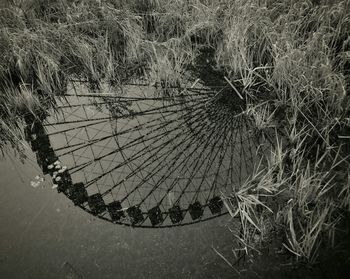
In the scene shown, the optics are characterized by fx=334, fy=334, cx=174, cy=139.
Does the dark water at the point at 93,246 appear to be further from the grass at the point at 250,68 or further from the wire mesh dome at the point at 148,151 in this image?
the grass at the point at 250,68

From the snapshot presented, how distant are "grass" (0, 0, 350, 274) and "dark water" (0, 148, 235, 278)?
29 centimetres

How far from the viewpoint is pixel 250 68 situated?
3645mm

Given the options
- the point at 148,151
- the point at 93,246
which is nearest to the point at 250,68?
the point at 148,151

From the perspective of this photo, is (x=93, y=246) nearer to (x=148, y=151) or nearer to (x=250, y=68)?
(x=148, y=151)

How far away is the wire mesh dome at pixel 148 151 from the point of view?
2.69 meters

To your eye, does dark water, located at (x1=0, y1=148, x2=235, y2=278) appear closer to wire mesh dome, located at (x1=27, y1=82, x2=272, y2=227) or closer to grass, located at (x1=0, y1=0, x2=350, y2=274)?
wire mesh dome, located at (x1=27, y1=82, x2=272, y2=227)

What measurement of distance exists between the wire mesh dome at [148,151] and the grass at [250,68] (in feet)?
0.59

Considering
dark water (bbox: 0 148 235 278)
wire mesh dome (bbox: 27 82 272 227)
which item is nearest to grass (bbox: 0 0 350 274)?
wire mesh dome (bbox: 27 82 272 227)

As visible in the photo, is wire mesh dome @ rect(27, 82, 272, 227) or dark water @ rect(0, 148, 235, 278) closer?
dark water @ rect(0, 148, 235, 278)

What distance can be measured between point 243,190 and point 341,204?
2.18ft

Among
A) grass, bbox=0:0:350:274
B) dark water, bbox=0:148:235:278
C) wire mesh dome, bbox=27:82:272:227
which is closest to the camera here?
dark water, bbox=0:148:235:278

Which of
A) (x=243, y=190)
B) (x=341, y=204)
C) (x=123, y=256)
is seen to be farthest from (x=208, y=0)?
(x=123, y=256)

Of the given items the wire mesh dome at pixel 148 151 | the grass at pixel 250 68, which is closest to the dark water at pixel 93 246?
the wire mesh dome at pixel 148 151

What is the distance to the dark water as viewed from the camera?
2.24 metres
